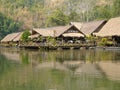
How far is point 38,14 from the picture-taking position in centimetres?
12319

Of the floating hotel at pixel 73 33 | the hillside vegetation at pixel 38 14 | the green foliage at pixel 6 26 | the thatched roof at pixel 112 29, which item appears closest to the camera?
the thatched roof at pixel 112 29

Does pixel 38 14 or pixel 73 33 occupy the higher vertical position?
pixel 38 14

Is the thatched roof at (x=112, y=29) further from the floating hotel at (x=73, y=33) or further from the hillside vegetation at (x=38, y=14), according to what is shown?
the hillside vegetation at (x=38, y=14)

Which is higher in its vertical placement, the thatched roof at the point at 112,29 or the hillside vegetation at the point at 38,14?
the hillside vegetation at the point at 38,14

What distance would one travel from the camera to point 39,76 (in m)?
15.9

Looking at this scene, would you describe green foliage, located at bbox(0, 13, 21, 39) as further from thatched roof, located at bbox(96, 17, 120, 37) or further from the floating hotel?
thatched roof, located at bbox(96, 17, 120, 37)

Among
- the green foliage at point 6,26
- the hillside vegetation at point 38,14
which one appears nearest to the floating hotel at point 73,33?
the hillside vegetation at point 38,14

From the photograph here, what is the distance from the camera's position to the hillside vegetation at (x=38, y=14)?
285ft

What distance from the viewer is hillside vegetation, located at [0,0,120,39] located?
3414 inches

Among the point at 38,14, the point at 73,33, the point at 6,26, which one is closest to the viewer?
the point at 73,33

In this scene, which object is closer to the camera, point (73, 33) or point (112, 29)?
point (112, 29)

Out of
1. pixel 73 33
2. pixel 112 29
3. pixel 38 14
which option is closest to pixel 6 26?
pixel 38 14

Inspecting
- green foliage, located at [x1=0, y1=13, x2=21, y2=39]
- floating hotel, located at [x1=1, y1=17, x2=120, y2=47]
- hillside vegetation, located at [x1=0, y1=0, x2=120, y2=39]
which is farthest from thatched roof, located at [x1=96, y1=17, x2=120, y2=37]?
green foliage, located at [x1=0, y1=13, x2=21, y2=39]

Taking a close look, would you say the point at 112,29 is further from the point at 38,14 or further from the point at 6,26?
the point at 38,14
